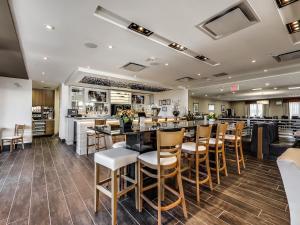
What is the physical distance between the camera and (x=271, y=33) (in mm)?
2770

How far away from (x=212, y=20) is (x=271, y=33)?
131 cm

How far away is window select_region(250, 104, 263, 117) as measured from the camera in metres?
15.1

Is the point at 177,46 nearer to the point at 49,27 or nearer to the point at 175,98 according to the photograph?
the point at 49,27

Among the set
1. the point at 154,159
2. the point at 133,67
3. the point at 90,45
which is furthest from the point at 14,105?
the point at 154,159

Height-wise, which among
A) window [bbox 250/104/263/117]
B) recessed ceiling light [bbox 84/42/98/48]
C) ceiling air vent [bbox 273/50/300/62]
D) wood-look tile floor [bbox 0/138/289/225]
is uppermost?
recessed ceiling light [bbox 84/42/98/48]

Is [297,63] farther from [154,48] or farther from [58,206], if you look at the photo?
[58,206]

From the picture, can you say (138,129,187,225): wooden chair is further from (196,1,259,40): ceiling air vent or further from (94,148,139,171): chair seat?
(196,1,259,40): ceiling air vent

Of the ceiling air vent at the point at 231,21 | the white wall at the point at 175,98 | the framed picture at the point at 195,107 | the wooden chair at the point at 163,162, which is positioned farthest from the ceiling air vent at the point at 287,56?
the framed picture at the point at 195,107

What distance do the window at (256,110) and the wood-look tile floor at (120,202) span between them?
14.6 m

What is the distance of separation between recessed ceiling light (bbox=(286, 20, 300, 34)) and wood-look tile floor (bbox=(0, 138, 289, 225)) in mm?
2745

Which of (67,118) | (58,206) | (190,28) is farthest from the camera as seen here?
(67,118)

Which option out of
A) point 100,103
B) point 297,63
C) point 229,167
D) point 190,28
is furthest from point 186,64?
point 100,103

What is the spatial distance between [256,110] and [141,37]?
16954 mm

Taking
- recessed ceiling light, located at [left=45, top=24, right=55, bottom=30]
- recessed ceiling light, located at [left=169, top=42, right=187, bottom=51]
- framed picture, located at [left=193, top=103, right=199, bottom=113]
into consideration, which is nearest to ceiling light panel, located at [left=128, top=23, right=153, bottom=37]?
recessed ceiling light, located at [left=169, top=42, right=187, bottom=51]
